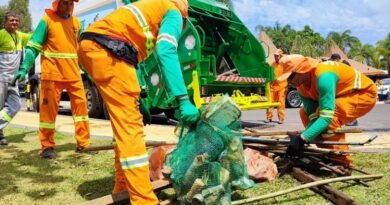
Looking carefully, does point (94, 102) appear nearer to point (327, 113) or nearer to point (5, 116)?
point (5, 116)

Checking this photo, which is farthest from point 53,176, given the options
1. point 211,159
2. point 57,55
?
point 211,159

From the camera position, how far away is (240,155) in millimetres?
2902

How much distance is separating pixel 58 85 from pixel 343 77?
314cm

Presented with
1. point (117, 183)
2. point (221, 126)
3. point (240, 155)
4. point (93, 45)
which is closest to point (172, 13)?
point (93, 45)

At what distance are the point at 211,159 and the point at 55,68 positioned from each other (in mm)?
2851

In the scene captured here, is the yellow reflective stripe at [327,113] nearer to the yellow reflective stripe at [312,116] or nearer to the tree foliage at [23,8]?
the yellow reflective stripe at [312,116]

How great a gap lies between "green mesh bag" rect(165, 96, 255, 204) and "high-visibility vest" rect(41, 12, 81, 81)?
2.52 metres

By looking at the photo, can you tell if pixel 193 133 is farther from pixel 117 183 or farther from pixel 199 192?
pixel 117 183

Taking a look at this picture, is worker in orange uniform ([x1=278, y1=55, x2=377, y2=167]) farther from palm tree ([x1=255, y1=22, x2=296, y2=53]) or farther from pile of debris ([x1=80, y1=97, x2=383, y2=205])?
palm tree ([x1=255, y1=22, x2=296, y2=53])

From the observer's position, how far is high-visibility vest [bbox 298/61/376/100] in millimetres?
3939

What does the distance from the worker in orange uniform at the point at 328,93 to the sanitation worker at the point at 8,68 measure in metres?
3.94

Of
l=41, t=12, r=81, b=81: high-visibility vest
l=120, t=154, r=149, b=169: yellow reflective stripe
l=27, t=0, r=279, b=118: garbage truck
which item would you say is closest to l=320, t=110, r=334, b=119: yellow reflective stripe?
l=120, t=154, r=149, b=169: yellow reflective stripe

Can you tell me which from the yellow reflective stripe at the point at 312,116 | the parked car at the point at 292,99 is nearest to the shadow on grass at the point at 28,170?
the yellow reflective stripe at the point at 312,116

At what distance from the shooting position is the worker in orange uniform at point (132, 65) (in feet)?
8.56
